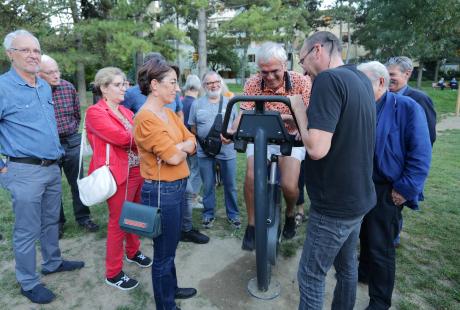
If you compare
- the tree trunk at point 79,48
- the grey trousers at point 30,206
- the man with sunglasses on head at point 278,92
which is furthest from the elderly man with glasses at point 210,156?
the tree trunk at point 79,48

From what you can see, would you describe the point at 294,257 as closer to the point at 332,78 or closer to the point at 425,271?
the point at 425,271

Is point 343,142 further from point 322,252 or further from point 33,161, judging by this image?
point 33,161

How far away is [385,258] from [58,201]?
2.58 m

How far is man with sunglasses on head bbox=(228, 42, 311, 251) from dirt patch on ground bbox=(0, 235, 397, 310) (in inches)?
13.5

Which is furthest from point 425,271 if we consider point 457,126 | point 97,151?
point 457,126

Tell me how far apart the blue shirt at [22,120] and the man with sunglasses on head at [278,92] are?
147cm

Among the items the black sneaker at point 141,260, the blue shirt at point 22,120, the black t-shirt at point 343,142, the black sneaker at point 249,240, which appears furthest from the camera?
the black sneaker at point 249,240

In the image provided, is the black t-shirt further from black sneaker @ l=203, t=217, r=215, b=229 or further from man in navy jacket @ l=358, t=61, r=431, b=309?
black sneaker @ l=203, t=217, r=215, b=229

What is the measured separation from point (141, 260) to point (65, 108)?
1.73m

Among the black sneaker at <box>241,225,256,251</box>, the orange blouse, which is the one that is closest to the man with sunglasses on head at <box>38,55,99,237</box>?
the orange blouse

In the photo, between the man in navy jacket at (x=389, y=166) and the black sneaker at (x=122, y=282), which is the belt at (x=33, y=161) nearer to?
the black sneaker at (x=122, y=282)

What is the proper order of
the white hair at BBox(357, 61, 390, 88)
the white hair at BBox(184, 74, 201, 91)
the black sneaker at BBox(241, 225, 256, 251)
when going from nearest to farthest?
the white hair at BBox(357, 61, 390, 88) → the black sneaker at BBox(241, 225, 256, 251) → the white hair at BBox(184, 74, 201, 91)

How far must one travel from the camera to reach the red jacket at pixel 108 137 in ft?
8.30

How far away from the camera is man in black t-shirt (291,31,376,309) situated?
1568mm
